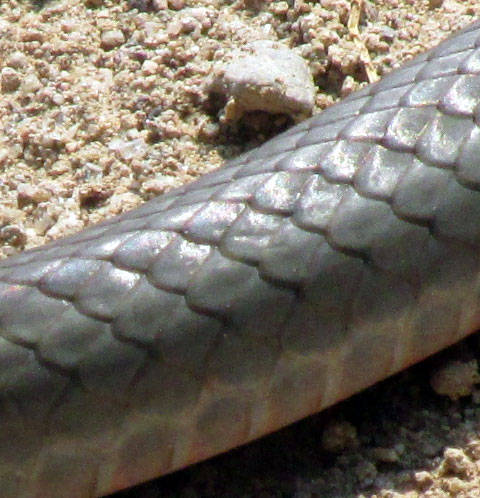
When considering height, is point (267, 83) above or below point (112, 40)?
above

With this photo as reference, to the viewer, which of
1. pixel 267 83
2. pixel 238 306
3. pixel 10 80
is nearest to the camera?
pixel 238 306

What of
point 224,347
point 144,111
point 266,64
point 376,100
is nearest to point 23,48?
point 144,111

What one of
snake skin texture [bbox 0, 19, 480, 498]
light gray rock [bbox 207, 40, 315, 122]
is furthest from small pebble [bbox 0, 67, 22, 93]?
snake skin texture [bbox 0, 19, 480, 498]

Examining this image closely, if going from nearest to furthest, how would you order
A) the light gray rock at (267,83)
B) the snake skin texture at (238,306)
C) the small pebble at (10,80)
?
the snake skin texture at (238,306)
the light gray rock at (267,83)
the small pebble at (10,80)

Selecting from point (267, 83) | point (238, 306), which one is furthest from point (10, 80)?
point (238, 306)

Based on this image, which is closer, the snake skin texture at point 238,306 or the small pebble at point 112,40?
the snake skin texture at point 238,306

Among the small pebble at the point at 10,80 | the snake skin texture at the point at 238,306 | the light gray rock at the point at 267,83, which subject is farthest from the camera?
the small pebble at the point at 10,80

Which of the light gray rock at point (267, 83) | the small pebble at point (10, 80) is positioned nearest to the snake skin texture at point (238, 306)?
the light gray rock at point (267, 83)

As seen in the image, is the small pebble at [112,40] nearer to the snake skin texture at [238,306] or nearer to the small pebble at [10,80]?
the small pebble at [10,80]

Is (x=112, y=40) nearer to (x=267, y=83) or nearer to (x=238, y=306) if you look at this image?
(x=267, y=83)
